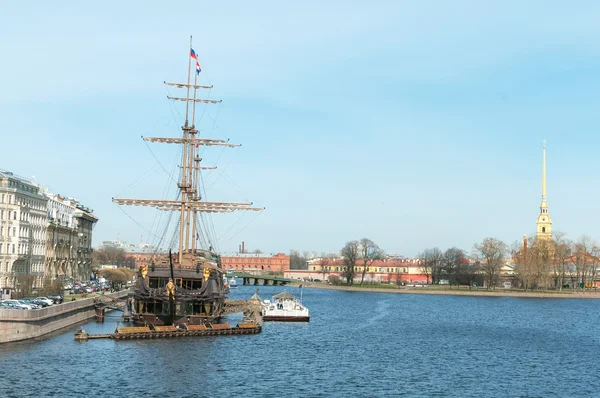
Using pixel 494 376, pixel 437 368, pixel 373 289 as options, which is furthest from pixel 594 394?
pixel 373 289

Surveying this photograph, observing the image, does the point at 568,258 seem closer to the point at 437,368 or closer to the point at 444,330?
the point at 444,330

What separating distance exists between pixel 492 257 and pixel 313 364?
137334mm

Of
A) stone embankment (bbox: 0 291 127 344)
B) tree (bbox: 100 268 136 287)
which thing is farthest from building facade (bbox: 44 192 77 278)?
stone embankment (bbox: 0 291 127 344)

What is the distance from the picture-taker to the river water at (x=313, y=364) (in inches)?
1614

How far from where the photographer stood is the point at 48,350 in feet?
166

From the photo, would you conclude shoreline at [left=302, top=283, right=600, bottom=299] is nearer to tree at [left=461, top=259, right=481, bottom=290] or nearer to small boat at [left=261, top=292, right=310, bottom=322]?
tree at [left=461, top=259, right=481, bottom=290]

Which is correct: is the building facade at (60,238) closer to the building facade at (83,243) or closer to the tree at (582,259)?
the building facade at (83,243)

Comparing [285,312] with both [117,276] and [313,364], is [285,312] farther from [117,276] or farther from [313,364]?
[117,276]

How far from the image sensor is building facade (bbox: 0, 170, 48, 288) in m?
86.8

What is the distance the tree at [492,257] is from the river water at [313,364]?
102749 millimetres

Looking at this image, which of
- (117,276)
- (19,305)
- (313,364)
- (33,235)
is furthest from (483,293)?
(19,305)

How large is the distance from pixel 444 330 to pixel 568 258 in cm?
12024

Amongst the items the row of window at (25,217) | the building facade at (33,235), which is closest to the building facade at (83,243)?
the building facade at (33,235)

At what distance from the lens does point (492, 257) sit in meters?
182
